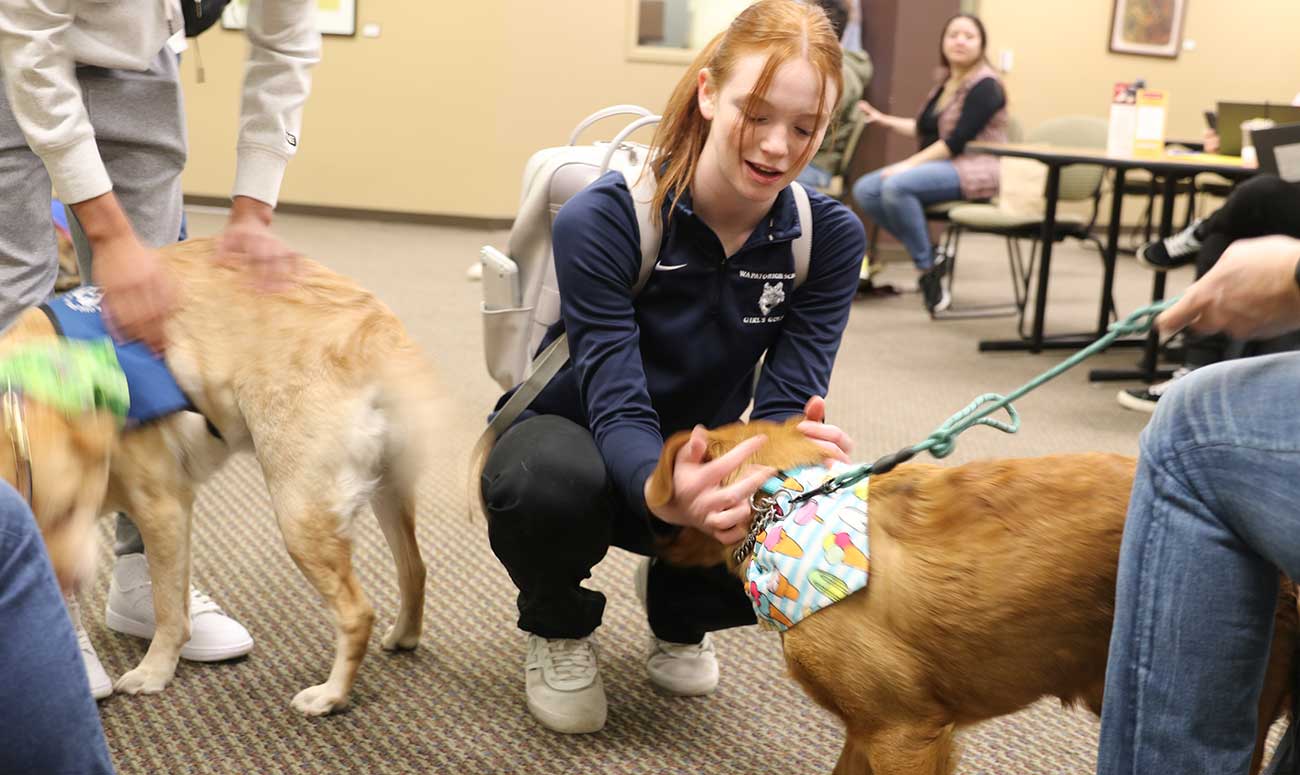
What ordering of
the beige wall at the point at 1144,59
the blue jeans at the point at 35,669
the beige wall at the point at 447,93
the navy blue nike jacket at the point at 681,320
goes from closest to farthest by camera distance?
the blue jeans at the point at 35,669
the navy blue nike jacket at the point at 681,320
the beige wall at the point at 447,93
the beige wall at the point at 1144,59

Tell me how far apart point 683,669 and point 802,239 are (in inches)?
31.9

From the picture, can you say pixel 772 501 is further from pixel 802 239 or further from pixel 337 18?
pixel 337 18

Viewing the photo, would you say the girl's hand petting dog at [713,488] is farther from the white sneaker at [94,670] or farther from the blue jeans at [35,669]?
the white sneaker at [94,670]

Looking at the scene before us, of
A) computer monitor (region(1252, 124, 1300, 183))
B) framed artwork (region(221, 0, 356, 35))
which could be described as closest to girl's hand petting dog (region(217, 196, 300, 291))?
computer monitor (region(1252, 124, 1300, 183))

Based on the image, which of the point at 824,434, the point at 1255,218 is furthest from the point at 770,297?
the point at 1255,218

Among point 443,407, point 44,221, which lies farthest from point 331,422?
point 44,221

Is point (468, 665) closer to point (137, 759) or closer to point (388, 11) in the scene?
point (137, 759)

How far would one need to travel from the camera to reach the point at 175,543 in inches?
75.3

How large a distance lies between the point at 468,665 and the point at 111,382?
32.6 inches

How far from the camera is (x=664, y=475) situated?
1381 millimetres

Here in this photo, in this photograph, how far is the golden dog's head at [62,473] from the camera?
147 centimetres

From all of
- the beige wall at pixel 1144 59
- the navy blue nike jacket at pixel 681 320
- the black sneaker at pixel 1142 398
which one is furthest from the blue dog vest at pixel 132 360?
the beige wall at pixel 1144 59

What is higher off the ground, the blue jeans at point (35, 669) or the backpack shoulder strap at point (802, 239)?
the backpack shoulder strap at point (802, 239)

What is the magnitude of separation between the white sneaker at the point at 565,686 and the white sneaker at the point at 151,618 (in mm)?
587
